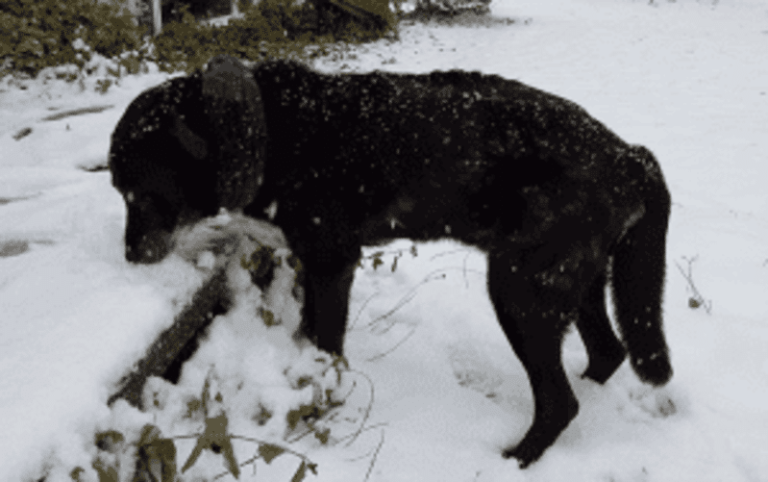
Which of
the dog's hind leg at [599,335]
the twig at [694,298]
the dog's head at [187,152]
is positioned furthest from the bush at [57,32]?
Result: the twig at [694,298]

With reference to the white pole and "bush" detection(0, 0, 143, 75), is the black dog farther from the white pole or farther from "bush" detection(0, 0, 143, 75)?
the white pole

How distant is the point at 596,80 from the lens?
7180 millimetres

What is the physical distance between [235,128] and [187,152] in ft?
0.78

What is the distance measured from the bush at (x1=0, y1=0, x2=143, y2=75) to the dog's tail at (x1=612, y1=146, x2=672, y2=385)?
5382 mm

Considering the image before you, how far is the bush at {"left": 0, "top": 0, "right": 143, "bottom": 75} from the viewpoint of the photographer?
4.86 meters

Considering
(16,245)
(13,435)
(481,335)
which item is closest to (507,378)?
(481,335)

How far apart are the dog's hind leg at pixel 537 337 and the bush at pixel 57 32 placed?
512cm

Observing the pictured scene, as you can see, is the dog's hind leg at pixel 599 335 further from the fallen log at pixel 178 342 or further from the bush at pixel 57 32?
the bush at pixel 57 32

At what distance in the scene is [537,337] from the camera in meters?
1.83

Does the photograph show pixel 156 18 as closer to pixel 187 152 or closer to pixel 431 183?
pixel 187 152

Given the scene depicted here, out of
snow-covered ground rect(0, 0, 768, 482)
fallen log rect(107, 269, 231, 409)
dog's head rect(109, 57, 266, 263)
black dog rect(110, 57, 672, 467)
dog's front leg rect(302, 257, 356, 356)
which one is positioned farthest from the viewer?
dog's front leg rect(302, 257, 356, 356)

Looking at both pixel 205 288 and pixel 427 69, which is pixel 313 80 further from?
pixel 427 69

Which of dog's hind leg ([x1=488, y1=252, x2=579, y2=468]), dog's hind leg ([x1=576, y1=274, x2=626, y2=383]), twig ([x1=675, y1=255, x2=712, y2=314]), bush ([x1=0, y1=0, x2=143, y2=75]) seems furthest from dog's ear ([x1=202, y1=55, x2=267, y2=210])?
bush ([x1=0, y1=0, x2=143, y2=75])

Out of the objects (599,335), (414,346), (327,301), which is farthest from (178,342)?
(599,335)
